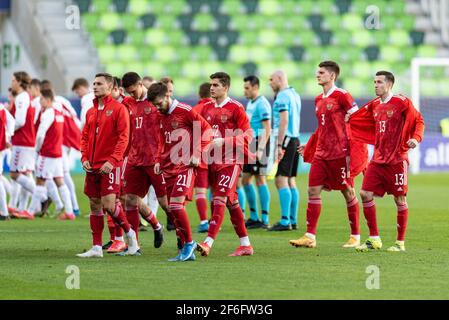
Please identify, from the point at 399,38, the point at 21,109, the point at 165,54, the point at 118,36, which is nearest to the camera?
the point at 21,109

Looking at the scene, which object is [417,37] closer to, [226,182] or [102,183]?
[226,182]

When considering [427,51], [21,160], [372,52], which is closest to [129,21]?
[372,52]

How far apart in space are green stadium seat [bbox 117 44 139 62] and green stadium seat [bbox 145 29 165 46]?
0.61 metres

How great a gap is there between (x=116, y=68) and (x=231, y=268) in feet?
66.9

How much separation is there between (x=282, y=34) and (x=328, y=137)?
20162mm

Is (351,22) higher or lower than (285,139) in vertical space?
higher

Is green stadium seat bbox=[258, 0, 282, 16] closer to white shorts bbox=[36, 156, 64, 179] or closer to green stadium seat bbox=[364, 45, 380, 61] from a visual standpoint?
green stadium seat bbox=[364, 45, 380, 61]

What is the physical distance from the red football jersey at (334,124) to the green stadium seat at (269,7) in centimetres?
2057

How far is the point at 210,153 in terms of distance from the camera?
1252 centimetres

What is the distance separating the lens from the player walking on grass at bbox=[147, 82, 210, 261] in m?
11.7

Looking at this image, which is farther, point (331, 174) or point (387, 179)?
point (331, 174)

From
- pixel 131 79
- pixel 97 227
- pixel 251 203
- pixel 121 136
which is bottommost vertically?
pixel 251 203

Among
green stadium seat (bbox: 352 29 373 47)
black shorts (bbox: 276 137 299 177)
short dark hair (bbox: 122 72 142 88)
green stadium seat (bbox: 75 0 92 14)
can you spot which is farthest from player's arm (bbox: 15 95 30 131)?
green stadium seat (bbox: 352 29 373 47)
